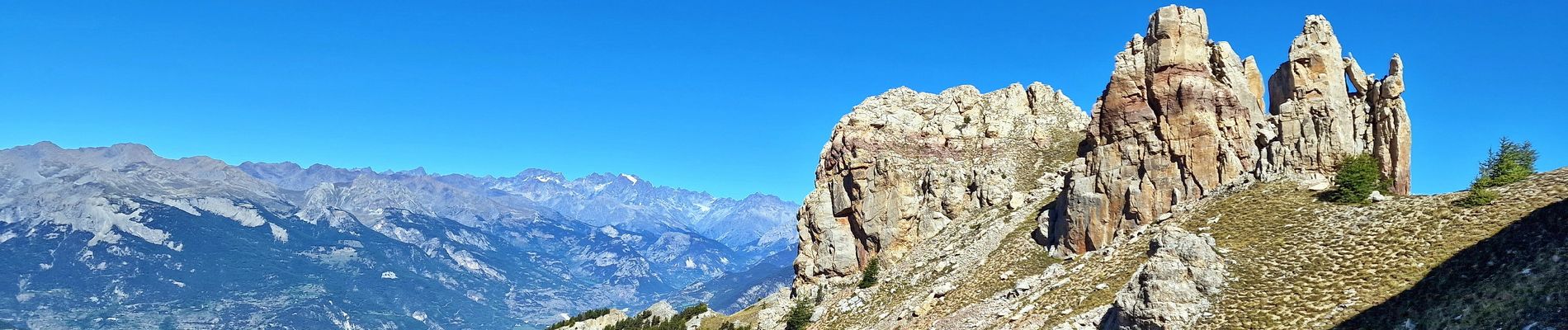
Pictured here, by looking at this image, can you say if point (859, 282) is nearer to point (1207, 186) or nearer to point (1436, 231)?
point (1207, 186)

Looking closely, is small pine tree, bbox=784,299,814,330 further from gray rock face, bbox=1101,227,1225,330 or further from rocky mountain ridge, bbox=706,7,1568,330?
gray rock face, bbox=1101,227,1225,330

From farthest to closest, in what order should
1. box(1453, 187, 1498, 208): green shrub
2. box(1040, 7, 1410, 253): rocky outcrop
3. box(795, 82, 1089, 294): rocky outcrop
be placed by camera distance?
box(795, 82, 1089, 294): rocky outcrop → box(1040, 7, 1410, 253): rocky outcrop → box(1453, 187, 1498, 208): green shrub

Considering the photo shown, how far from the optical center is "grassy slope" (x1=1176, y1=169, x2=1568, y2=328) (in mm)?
35156

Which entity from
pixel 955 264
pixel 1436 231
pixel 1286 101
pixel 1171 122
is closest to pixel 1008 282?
pixel 955 264

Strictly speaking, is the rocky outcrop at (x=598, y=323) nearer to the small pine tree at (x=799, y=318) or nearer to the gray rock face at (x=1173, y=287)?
the small pine tree at (x=799, y=318)

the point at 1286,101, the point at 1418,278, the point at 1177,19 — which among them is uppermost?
the point at 1177,19

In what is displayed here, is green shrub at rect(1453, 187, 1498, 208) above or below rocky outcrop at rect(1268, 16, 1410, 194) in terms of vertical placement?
below

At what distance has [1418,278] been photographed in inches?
1566

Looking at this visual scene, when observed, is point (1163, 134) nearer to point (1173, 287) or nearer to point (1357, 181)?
point (1357, 181)

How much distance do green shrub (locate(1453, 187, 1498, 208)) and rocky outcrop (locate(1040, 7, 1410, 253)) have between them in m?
12.0

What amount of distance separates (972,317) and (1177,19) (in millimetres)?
29458

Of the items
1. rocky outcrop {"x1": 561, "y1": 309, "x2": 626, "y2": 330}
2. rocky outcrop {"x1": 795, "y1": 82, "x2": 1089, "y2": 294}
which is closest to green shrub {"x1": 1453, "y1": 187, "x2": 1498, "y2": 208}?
rocky outcrop {"x1": 795, "y1": 82, "x2": 1089, "y2": 294}

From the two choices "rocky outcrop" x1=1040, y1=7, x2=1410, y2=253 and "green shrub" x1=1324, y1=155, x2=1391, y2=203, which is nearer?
"green shrub" x1=1324, y1=155, x2=1391, y2=203

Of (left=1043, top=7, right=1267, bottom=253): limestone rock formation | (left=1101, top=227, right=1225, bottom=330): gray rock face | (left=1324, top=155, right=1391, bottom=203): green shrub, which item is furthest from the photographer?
(left=1043, top=7, right=1267, bottom=253): limestone rock formation
